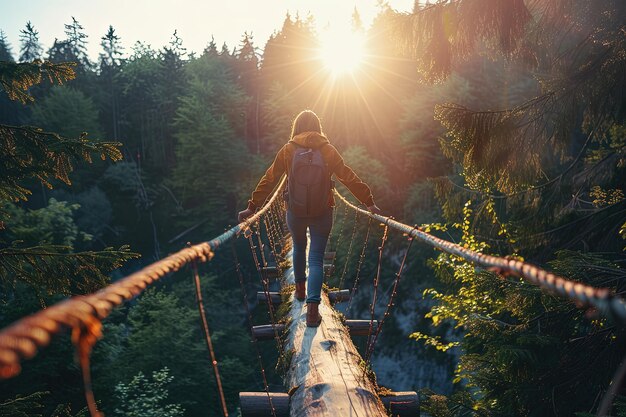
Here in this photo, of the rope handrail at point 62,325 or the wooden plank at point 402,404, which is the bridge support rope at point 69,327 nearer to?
the rope handrail at point 62,325

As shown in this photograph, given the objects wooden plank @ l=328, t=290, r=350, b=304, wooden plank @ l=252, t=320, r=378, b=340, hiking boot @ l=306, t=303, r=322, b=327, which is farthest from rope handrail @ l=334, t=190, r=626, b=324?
wooden plank @ l=328, t=290, r=350, b=304

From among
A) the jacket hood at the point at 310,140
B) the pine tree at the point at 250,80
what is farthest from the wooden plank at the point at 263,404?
the pine tree at the point at 250,80

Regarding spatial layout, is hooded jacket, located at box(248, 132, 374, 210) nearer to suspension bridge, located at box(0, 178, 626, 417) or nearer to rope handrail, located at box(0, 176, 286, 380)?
suspension bridge, located at box(0, 178, 626, 417)

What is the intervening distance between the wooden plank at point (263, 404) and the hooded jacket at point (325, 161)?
4.67 ft

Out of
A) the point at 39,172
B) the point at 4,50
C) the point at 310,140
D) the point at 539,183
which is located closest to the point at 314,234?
the point at 310,140

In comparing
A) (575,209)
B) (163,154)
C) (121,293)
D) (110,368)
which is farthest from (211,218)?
(121,293)

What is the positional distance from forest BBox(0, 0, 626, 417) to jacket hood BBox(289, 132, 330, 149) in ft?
2.78

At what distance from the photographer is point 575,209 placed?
4.70 meters

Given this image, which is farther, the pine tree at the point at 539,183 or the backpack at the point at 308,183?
the pine tree at the point at 539,183

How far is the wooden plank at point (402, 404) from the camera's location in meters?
2.41

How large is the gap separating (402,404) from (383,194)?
55.7ft

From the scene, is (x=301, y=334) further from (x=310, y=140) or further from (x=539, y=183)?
(x=539, y=183)

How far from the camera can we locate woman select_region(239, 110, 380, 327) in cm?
320

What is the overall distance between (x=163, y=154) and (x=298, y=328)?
32.2 m
